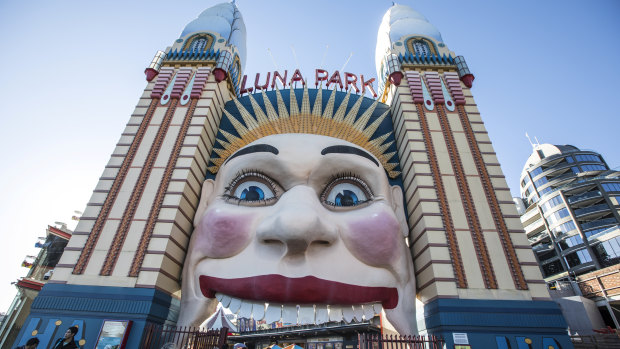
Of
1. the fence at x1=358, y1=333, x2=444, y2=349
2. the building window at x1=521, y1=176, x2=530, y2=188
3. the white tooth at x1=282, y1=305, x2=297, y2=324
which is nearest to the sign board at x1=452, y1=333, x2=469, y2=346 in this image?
the fence at x1=358, y1=333, x2=444, y2=349

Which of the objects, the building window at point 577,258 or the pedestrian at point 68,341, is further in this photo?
the building window at point 577,258

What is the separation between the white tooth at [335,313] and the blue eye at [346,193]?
1754mm

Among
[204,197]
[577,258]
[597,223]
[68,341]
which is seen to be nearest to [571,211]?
[597,223]

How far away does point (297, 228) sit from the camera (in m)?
4.64

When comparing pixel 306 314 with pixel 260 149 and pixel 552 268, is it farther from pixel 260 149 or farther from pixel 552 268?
pixel 552 268

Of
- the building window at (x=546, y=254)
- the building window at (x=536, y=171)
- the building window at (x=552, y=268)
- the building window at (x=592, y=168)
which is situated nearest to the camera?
the building window at (x=552, y=268)

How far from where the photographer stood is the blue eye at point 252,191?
19.0ft

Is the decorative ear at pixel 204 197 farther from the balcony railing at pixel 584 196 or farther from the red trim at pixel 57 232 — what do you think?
the balcony railing at pixel 584 196

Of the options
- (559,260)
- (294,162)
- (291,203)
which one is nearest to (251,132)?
(294,162)

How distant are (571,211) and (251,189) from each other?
39665mm

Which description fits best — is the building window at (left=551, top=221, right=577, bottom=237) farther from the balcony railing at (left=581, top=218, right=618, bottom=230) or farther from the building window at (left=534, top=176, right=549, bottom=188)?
the building window at (left=534, top=176, right=549, bottom=188)

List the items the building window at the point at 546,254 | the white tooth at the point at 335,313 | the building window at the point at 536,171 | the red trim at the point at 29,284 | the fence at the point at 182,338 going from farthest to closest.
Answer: the building window at the point at 536,171, the building window at the point at 546,254, the red trim at the point at 29,284, the white tooth at the point at 335,313, the fence at the point at 182,338

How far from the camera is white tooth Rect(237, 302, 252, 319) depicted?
16.7 feet

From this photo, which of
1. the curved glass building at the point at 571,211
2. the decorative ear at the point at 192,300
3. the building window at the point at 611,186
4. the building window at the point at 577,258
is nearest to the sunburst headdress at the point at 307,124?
the decorative ear at the point at 192,300
